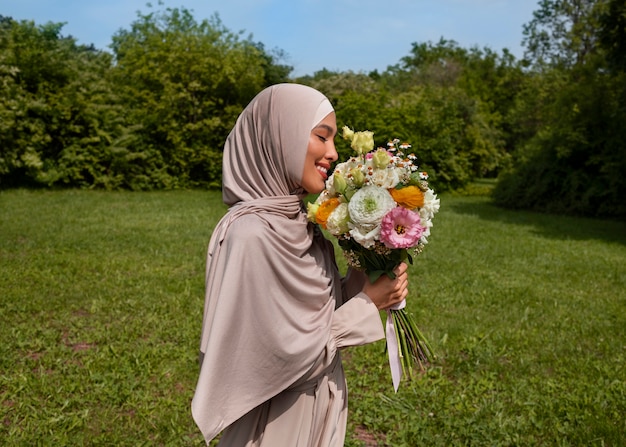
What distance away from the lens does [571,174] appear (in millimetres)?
16641

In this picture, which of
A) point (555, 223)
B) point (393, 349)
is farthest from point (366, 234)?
point (555, 223)

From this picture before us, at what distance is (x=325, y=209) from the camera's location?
6.24 ft

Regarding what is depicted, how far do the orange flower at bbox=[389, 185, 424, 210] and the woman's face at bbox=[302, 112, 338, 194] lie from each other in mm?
254

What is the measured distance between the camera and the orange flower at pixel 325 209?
1882 millimetres

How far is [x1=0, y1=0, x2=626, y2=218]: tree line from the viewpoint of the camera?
1549 centimetres

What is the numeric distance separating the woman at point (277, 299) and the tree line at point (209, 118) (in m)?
12.3

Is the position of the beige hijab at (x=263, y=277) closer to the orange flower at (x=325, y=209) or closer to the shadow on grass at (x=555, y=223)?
the orange flower at (x=325, y=209)

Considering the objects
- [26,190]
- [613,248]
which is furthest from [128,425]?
[26,190]

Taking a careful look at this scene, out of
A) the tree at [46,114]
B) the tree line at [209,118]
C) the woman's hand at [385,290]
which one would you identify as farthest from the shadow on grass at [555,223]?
the tree at [46,114]

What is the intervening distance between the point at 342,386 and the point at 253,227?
0.77m

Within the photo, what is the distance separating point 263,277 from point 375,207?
425mm

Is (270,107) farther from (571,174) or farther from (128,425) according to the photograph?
(571,174)

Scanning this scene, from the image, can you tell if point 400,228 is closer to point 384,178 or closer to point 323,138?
point 384,178

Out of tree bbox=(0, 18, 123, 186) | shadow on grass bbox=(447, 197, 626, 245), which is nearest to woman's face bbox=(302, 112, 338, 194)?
shadow on grass bbox=(447, 197, 626, 245)
